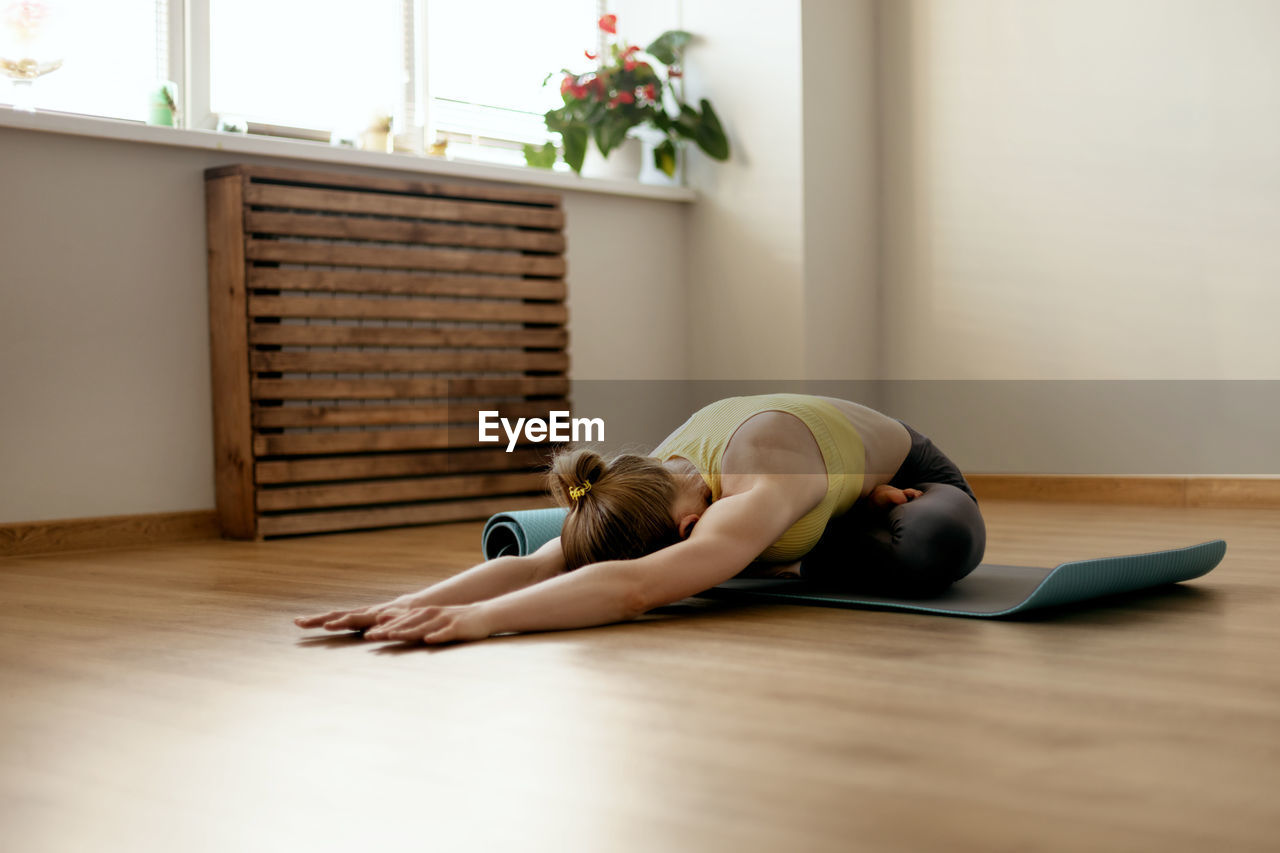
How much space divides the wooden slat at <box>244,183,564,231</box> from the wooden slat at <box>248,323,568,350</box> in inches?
14.8

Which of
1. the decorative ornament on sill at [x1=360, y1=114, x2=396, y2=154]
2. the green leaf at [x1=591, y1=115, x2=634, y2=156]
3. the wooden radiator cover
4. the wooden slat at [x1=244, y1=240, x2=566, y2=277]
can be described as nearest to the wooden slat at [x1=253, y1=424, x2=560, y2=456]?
the wooden radiator cover

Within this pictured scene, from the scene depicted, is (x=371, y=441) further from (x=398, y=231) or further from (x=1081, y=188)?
(x=1081, y=188)

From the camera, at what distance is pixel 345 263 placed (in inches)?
162

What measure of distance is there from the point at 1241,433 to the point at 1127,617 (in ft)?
7.95

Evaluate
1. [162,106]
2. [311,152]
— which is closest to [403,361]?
[311,152]

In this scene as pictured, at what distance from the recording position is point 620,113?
5.07 meters

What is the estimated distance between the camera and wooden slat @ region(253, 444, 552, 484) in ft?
12.8

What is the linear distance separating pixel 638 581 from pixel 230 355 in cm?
219

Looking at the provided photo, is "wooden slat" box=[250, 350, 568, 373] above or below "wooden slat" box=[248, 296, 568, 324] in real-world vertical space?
below

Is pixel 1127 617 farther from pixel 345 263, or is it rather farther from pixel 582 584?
pixel 345 263

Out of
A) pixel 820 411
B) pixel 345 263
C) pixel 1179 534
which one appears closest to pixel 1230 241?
pixel 1179 534

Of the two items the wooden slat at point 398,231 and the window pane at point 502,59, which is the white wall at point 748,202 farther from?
the wooden slat at point 398,231

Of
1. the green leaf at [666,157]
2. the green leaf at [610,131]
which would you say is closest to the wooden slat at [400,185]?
the green leaf at [610,131]

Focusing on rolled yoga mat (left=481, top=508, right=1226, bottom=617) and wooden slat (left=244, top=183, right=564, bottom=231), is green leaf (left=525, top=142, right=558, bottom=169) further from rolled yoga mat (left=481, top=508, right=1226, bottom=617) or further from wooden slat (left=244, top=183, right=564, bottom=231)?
rolled yoga mat (left=481, top=508, right=1226, bottom=617)
